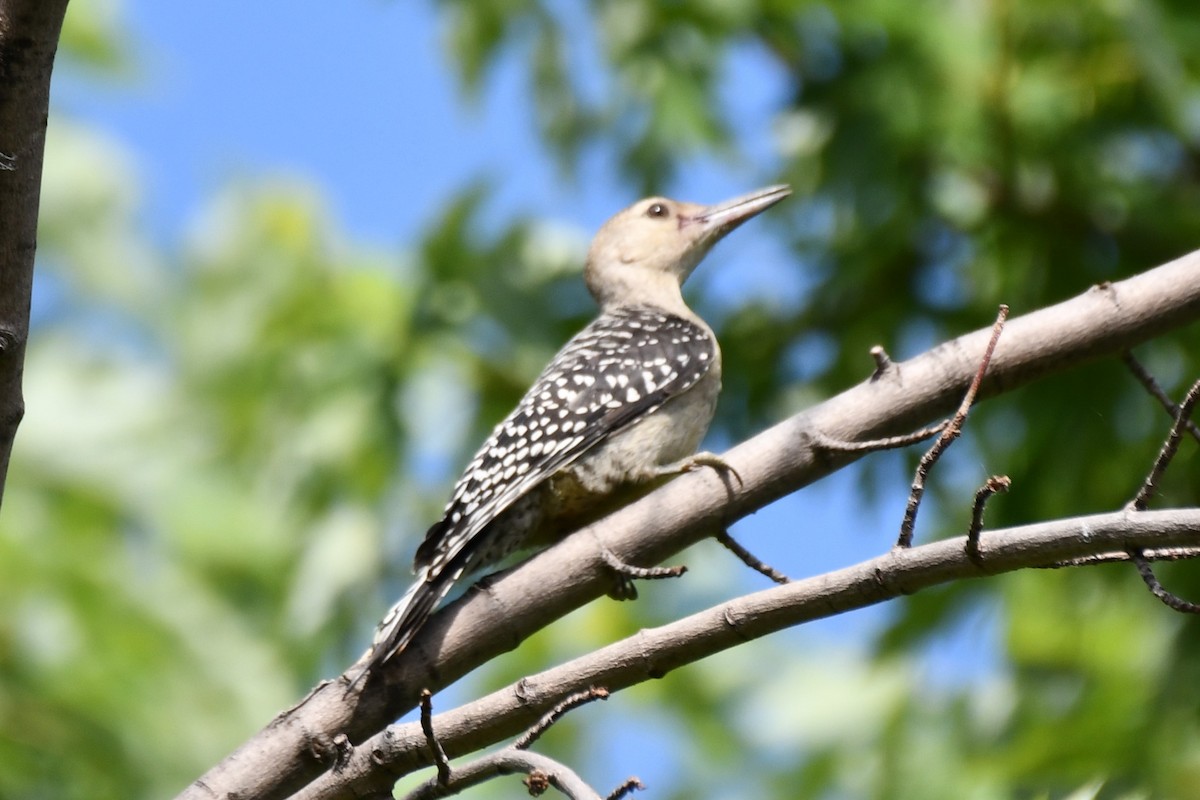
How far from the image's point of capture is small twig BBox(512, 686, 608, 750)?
9.21 ft

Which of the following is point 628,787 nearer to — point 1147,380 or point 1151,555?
point 1151,555

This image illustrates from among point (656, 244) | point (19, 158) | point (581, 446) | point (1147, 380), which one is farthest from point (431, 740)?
point (656, 244)

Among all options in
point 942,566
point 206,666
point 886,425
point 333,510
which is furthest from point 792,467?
point 206,666

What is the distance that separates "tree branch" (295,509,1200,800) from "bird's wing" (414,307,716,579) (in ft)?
3.51

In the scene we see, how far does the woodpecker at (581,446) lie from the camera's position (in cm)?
435

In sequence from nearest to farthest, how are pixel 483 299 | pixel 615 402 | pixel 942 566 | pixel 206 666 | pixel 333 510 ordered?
1. pixel 942 566
2. pixel 615 402
3. pixel 483 299
4. pixel 333 510
5. pixel 206 666

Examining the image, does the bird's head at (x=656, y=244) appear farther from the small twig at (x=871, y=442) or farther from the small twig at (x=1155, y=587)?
the small twig at (x=1155, y=587)

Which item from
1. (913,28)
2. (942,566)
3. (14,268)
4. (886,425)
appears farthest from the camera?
(913,28)

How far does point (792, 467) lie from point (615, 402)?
1.30 meters

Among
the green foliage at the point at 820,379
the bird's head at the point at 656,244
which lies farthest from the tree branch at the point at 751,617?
the bird's head at the point at 656,244

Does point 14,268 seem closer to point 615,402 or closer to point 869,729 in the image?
point 615,402

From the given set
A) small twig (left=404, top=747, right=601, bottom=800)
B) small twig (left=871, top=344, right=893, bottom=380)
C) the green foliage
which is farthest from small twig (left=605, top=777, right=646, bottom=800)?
the green foliage

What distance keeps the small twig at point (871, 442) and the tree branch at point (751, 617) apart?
0.34m

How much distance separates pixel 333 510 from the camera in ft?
23.9
